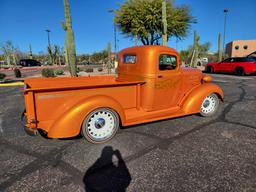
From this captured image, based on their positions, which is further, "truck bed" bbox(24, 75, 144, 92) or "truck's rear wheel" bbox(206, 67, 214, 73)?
"truck's rear wheel" bbox(206, 67, 214, 73)

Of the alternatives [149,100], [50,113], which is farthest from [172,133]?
[50,113]

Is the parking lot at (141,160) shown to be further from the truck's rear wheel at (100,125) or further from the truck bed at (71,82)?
the truck bed at (71,82)

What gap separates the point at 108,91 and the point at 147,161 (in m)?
1.47

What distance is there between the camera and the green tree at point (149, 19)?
17734mm

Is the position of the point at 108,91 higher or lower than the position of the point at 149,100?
higher

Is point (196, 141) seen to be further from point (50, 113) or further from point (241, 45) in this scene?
point (241, 45)

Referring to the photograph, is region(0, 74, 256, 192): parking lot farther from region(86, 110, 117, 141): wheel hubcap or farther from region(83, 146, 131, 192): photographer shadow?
region(86, 110, 117, 141): wheel hubcap

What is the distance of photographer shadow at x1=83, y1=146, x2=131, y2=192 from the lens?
2.39 meters

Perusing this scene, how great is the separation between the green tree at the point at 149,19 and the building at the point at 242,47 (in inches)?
1787

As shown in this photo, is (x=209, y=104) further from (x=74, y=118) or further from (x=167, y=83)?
(x=74, y=118)

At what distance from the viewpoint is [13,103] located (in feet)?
22.4

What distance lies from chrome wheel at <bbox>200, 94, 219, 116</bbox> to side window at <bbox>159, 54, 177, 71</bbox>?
4.50 feet

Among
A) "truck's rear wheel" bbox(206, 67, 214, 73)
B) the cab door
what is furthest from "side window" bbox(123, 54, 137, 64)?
"truck's rear wheel" bbox(206, 67, 214, 73)

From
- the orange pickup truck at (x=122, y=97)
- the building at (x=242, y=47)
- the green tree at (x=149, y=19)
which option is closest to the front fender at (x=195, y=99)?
the orange pickup truck at (x=122, y=97)
